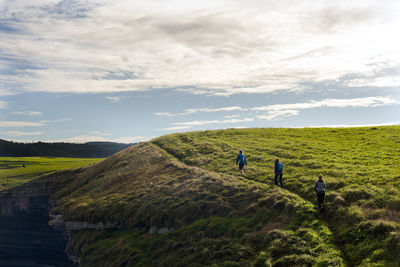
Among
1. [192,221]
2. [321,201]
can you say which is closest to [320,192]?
[321,201]

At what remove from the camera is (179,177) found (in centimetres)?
4647

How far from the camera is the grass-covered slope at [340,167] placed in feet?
72.3

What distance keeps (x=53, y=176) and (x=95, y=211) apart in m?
39.8

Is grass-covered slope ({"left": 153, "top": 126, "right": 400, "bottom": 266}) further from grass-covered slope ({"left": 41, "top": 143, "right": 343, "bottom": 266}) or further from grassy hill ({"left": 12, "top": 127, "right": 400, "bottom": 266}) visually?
grass-covered slope ({"left": 41, "top": 143, "right": 343, "bottom": 266})

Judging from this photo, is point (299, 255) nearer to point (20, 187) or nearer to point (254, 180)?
point (254, 180)

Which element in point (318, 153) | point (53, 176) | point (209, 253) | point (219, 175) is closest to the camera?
point (209, 253)

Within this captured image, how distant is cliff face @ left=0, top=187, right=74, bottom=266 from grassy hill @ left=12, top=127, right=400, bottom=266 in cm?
701

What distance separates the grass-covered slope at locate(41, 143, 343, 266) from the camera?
961 inches

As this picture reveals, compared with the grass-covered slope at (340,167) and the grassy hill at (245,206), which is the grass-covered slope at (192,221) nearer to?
the grassy hill at (245,206)

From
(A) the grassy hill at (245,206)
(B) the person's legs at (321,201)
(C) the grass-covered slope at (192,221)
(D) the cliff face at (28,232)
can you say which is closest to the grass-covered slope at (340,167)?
(A) the grassy hill at (245,206)

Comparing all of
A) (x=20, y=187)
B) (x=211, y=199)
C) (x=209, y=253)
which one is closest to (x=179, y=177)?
(x=211, y=199)

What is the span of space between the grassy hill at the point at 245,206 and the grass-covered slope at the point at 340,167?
0.36 ft

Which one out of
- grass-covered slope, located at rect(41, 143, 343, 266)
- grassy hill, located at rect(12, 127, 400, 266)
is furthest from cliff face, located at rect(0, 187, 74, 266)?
grass-covered slope, located at rect(41, 143, 343, 266)

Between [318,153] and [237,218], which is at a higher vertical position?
[318,153]
